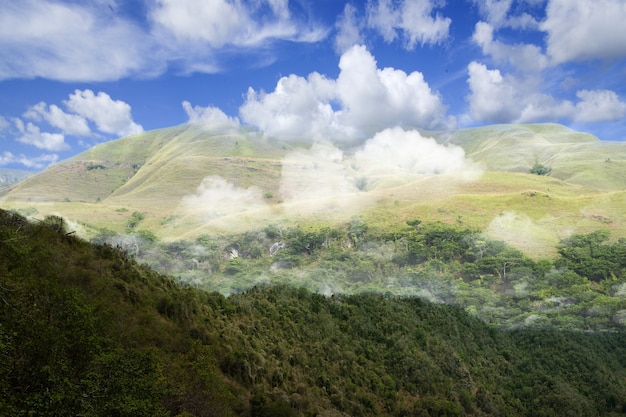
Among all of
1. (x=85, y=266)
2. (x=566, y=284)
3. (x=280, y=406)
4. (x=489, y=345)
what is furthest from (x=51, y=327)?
(x=566, y=284)

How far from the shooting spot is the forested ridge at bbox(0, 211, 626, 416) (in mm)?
17125

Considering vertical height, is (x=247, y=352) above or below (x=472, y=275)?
above

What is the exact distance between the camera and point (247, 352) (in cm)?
4241

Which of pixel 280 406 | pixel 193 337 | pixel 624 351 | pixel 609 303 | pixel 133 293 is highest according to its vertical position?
pixel 133 293

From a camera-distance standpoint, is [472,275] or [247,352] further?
[472,275]

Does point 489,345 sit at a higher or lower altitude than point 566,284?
lower

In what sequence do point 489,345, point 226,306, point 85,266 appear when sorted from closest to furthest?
1. point 85,266
2. point 226,306
3. point 489,345

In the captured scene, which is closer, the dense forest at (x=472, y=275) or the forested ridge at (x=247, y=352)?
the forested ridge at (x=247, y=352)

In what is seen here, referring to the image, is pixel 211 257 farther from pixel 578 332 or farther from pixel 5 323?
pixel 5 323

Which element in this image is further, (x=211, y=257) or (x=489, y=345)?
(x=211, y=257)

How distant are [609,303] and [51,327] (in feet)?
555

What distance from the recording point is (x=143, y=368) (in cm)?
2128

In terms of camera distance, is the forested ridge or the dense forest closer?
the forested ridge

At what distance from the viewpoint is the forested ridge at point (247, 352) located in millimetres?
17125
